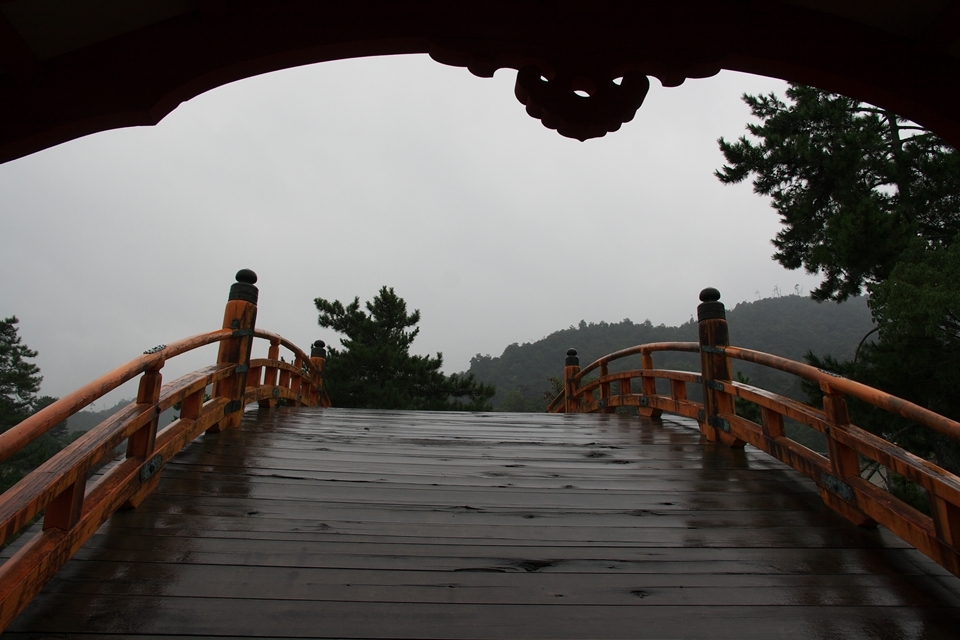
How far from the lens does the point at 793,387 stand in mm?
32375

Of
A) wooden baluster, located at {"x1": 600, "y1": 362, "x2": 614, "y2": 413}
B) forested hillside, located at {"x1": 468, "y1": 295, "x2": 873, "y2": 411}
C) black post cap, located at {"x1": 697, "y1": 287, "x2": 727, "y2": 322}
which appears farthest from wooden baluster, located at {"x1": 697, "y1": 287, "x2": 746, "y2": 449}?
forested hillside, located at {"x1": 468, "y1": 295, "x2": 873, "y2": 411}

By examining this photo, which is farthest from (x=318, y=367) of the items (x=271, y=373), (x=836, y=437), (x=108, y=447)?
(x=836, y=437)

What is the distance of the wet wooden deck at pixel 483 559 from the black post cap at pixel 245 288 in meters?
1.47

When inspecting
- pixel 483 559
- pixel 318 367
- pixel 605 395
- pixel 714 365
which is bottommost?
pixel 483 559

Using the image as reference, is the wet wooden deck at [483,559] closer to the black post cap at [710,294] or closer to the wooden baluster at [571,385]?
the black post cap at [710,294]

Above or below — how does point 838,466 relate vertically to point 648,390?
below

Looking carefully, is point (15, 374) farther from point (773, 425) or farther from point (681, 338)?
point (681, 338)

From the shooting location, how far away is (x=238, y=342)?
13.8 feet

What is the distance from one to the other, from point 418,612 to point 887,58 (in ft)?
10.0

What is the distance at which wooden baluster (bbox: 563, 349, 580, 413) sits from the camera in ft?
27.5

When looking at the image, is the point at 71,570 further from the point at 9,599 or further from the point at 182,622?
the point at 182,622

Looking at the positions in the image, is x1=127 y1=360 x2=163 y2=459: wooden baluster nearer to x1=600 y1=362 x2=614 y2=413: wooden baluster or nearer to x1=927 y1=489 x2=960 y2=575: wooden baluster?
x1=927 y1=489 x2=960 y2=575: wooden baluster

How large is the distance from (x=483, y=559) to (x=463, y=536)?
0.70 ft

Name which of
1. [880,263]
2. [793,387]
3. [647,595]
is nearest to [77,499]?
[647,595]
